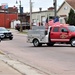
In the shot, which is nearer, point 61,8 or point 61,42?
point 61,42

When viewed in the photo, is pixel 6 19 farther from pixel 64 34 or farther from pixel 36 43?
pixel 64 34

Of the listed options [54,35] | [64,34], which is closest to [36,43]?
[54,35]

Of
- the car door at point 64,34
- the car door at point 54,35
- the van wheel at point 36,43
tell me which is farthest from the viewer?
the van wheel at point 36,43

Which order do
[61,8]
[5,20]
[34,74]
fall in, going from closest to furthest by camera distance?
[34,74] → [61,8] → [5,20]

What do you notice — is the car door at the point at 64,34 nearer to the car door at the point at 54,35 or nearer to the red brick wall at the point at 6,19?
the car door at the point at 54,35

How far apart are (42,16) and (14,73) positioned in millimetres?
85552

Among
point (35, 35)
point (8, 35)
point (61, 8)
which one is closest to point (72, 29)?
point (35, 35)

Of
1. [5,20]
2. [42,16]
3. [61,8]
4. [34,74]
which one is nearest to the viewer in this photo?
[34,74]

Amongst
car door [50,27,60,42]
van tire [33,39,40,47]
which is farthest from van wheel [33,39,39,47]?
car door [50,27,60,42]

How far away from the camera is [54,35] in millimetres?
31781

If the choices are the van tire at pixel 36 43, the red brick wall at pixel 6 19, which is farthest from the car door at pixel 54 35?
the red brick wall at pixel 6 19

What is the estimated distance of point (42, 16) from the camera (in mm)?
98625

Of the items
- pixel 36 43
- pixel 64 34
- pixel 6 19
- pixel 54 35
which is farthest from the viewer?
pixel 6 19

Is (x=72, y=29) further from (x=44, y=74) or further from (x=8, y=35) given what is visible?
(x=44, y=74)
